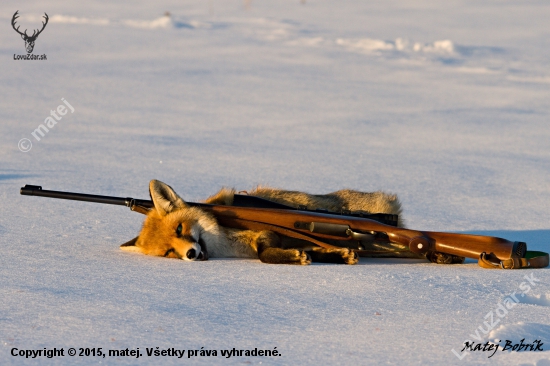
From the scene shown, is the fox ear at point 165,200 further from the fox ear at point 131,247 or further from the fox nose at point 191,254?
the fox nose at point 191,254

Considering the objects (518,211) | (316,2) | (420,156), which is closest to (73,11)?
(316,2)

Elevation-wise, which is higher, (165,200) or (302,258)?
(165,200)

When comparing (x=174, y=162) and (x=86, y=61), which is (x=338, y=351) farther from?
(x=86, y=61)

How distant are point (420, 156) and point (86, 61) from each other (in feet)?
22.0

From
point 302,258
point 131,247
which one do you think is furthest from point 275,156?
point 302,258

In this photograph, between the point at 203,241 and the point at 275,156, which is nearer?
the point at 203,241

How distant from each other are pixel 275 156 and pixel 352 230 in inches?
130

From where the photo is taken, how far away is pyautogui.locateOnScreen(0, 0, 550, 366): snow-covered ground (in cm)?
365

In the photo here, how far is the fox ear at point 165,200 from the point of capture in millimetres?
5625

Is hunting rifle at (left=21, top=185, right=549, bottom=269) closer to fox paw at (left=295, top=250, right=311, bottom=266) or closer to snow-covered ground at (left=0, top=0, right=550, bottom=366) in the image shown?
snow-covered ground at (left=0, top=0, right=550, bottom=366)

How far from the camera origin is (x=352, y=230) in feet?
18.3

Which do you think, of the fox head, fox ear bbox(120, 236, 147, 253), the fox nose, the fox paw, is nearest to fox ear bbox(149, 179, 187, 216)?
the fox head

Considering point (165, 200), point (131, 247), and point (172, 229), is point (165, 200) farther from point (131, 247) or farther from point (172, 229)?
point (131, 247)

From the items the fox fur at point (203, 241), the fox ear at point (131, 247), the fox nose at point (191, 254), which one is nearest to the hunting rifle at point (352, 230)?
the fox fur at point (203, 241)
